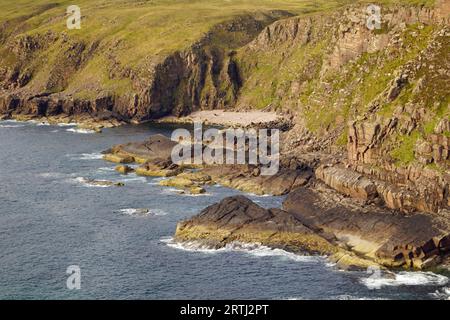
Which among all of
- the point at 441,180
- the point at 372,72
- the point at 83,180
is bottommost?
the point at 83,180

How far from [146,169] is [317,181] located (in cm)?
4712

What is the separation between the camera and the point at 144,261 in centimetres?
11931

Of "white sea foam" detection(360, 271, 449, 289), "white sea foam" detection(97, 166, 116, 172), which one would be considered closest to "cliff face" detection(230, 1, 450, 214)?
"white sea foam" detection(360, 271, 449, 289)

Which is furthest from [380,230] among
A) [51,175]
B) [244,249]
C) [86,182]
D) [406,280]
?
[51,175]

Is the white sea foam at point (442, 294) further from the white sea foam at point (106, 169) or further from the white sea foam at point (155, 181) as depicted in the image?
the white sea foam at point (106, 169)

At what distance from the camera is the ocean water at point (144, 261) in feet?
351

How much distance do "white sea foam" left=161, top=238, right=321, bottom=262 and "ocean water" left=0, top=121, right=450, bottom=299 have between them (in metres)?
0.16

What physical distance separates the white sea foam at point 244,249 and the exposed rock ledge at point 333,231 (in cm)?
117

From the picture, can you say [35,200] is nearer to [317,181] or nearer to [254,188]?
[254,188]

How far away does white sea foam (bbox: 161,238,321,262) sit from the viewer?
120 meters

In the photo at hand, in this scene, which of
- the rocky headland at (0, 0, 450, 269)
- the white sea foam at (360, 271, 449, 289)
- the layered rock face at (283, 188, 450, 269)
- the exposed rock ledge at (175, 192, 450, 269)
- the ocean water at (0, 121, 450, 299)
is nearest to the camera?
the ocean water at (0, 121, 450, 299)

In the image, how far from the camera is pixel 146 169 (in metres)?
183

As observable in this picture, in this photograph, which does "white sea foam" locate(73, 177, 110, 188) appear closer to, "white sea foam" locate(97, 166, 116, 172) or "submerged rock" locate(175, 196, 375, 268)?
"white sea foam" locate(97, 166, 116, 172)
